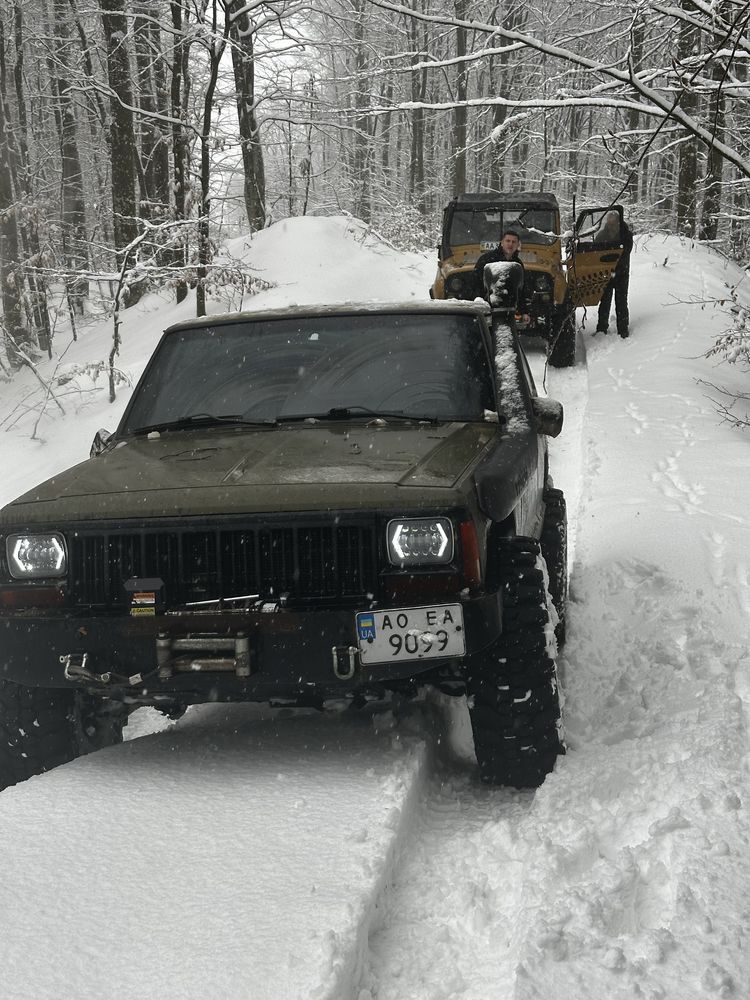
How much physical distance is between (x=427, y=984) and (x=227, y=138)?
1584cm

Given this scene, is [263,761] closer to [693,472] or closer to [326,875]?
[326,875]

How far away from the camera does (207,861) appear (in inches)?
113

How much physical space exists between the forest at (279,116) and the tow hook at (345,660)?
223 centimetres

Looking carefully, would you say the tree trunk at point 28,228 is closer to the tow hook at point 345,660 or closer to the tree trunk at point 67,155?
the tree trunk at point 67,155

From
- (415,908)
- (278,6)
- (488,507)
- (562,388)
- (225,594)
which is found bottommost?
(562,388)

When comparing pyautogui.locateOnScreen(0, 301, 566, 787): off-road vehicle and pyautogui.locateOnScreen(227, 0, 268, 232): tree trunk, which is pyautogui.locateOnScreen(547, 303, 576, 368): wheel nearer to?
pyautogui.locateOnScreen(227, 0, 268, 232): tree trunk

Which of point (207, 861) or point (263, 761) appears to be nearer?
point (207, 861)

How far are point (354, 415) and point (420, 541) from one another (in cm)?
110

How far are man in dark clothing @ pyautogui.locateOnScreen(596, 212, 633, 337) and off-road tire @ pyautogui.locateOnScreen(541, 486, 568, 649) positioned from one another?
888 cm

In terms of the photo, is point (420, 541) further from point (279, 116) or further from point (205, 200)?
point (279, 116)

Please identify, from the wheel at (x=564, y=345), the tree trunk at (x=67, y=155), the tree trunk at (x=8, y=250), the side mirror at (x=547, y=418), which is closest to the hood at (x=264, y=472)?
the side mirror at (x=547, y=418)

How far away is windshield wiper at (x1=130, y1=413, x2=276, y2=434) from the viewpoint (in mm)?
4148

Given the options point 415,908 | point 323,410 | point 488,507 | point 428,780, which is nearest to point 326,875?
point 415,908

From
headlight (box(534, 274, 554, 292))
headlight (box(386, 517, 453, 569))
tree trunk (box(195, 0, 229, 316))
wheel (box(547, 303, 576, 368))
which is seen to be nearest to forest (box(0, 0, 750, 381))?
tree trunk (box(195, 0, 229, 316))
